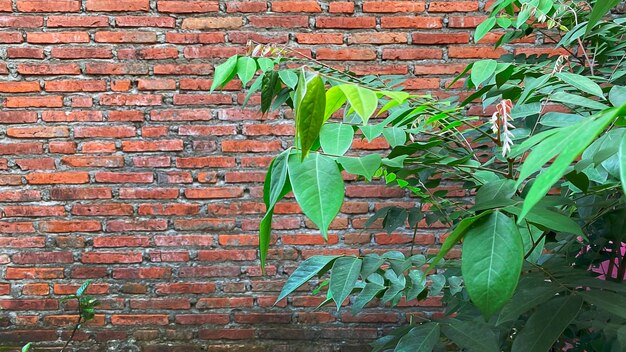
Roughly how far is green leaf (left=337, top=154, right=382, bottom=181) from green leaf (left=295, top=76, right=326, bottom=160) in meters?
0.18

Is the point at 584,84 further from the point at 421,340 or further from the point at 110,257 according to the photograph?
the point at 110,257

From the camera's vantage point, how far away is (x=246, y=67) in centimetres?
101

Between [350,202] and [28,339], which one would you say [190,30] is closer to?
[350,202]

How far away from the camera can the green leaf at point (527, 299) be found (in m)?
0.64

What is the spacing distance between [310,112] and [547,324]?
15.7 inches

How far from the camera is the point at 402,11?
7.04 ft

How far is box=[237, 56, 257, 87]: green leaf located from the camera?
0.98m

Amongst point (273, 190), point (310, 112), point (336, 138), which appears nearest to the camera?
point (310, 112)

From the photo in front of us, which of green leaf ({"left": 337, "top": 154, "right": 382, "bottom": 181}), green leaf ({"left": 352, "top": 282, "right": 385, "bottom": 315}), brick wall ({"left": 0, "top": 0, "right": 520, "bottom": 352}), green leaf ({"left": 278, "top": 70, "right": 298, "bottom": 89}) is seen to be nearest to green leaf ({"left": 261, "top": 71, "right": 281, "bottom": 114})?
green leaf ({"left": 278, "top": 70, "right": 298, "bottom": 89})

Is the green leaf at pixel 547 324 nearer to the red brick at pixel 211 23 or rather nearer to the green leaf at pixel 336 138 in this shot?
the green leaf at pixel 336 138

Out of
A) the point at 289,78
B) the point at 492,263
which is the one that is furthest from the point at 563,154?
the point at 289,78

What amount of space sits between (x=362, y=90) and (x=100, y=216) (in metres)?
1.97

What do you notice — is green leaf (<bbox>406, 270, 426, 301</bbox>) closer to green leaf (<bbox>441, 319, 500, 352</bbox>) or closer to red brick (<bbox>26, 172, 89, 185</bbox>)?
green leaf (<bbox>441, 319, 500, 352</bbox>)

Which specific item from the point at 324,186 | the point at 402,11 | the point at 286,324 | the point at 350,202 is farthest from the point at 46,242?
the point at 324,186
